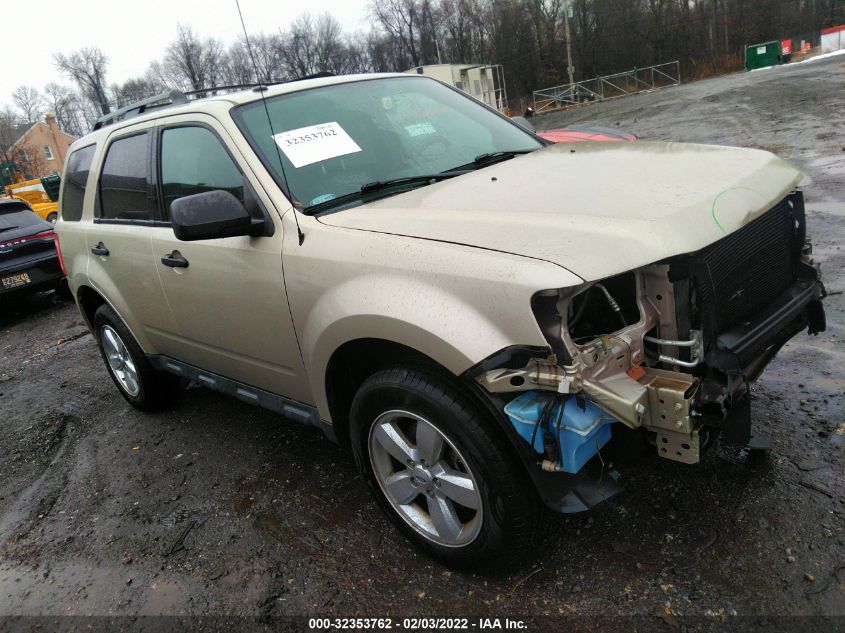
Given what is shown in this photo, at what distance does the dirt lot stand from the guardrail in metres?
39.3

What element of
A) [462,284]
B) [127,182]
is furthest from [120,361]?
[462,284]

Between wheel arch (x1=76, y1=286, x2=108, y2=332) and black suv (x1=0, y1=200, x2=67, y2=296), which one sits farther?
black suv (x1=0, y1=200, x2=67, y2=296)

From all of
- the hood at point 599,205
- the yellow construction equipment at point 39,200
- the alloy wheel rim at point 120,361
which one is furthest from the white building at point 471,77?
the hood at point 599,205

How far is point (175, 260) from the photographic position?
3.25 m

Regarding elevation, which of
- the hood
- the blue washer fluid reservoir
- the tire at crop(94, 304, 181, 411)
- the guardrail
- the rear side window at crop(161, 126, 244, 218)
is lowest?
the guardrail

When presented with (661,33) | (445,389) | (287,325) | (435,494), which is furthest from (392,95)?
(661,33)

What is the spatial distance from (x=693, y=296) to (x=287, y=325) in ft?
5.33

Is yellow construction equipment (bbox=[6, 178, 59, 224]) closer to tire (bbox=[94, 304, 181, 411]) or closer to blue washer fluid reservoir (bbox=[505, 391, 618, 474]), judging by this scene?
tire (bbox=[94, 304, 181, 411])

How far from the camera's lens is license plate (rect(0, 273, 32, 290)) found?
8.39 metres

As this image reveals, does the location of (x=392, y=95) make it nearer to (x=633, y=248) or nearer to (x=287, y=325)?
(x=287, y=325)

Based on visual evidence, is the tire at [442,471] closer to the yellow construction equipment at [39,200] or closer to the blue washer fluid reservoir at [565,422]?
the blue washer fluid reservoir at [565,422]

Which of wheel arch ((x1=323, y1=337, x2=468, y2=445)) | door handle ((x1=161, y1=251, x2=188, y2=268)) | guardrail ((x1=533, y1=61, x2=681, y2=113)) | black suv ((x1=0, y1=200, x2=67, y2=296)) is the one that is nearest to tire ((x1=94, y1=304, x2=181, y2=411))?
door handle ((x1=161, y1=251, x2=188, y2=268))

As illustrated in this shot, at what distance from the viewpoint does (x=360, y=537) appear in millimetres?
2850

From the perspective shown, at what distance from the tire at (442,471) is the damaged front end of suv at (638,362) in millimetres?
168
